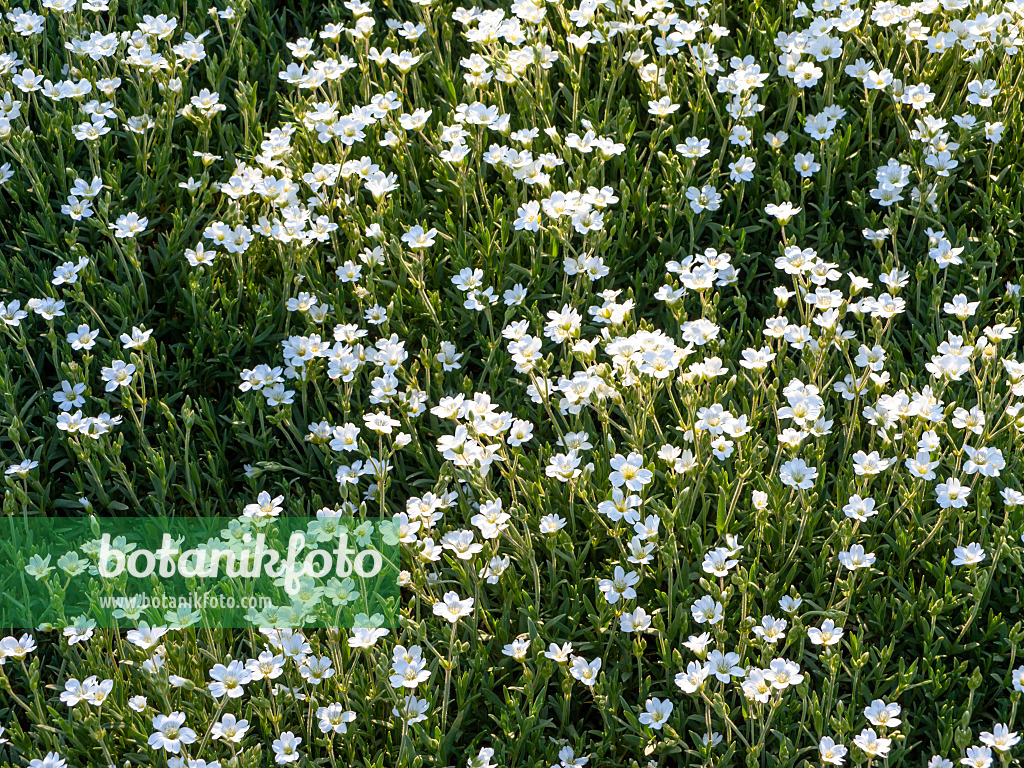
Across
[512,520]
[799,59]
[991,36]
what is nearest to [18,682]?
[512,520]

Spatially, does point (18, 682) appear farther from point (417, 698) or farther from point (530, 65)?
point (530, 65)

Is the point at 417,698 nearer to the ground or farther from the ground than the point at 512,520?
nearer to the ground

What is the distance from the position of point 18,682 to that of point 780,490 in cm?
222

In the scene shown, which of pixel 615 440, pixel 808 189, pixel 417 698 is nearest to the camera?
pixel 417 698

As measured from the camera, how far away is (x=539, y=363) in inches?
125

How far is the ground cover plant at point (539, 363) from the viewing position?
2875 millimetres

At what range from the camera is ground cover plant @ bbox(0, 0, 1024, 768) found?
9.43 feet

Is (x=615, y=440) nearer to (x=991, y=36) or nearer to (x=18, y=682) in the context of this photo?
(x=18, y=682)

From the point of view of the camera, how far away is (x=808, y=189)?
3.87m

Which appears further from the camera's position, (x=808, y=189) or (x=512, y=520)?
(x=808, y=189)

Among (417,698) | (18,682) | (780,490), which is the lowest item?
(18,682)

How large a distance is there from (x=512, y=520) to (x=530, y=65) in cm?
196

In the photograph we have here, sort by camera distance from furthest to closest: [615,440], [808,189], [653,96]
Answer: [653,96] → [808,189] → [615,440]

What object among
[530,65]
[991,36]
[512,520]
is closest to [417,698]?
[512,520]
